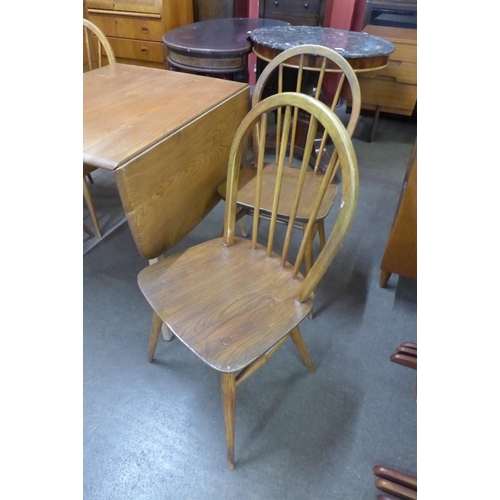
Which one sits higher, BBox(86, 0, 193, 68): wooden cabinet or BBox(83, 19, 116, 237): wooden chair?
BBox(86, 0, 193, 68): wooden cabinet

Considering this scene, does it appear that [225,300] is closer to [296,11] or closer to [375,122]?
[375,122]

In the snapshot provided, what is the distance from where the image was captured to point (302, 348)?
1.20 m

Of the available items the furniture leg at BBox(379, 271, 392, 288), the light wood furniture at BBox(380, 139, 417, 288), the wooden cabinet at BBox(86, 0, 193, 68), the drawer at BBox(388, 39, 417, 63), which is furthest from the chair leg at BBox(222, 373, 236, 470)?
the wooden cabinet at BBox(86, 0, 193, 68)

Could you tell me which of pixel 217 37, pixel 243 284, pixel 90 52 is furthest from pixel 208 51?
pixel 243 284

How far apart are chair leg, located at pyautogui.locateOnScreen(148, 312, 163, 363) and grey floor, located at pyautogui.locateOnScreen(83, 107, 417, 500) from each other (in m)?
0.05

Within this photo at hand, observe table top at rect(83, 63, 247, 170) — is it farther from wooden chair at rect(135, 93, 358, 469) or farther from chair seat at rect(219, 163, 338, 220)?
chair seat at rect(219, 163, 338, 220)

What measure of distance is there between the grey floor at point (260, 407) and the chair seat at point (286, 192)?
49cm

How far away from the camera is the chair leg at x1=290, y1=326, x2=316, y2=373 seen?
116 centimetres

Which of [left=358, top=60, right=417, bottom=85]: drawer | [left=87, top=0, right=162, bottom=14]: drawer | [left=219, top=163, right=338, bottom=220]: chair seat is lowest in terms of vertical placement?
[left=219, top=163, right=338, bottom=220]: chair seat

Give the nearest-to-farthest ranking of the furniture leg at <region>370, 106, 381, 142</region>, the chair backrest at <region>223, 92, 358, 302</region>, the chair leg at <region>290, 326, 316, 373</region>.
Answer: the chair backrest at <region>223, 92, 358, 302</region> → the chair leg at <region>290, 326, 316, 373</region> → the furniture leg at <region>370, 106, 381, 142</region>

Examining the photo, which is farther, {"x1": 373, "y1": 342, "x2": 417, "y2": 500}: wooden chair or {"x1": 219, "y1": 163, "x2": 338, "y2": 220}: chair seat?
{"x1": 219, "y1": 163, "x2": 338, "y2": 220}: chair seat

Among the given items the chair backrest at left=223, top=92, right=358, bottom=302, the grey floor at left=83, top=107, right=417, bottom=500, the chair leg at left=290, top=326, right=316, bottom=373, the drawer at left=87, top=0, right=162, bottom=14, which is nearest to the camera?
the chair backrest at left=223, top=92, right=358, bottom=302

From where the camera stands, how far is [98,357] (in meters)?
1.31

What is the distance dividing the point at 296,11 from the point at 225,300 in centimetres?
275
